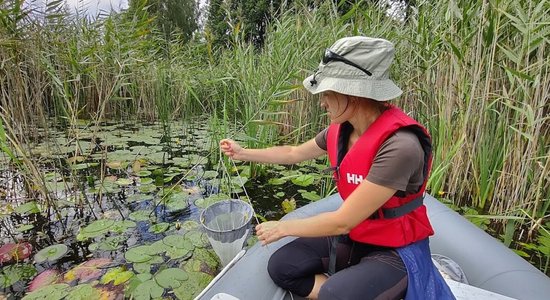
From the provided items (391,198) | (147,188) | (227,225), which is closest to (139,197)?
(147,188)

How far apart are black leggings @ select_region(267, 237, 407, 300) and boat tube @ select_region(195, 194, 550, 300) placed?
0.24 feet

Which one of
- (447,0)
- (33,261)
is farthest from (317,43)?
(33,261)

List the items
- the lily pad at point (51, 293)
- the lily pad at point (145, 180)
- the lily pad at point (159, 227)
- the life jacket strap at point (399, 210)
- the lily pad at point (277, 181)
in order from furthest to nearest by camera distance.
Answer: the lily pad at point (277, 181)
the lily pad at point (145, 180)
the lily pad at point (159, 227)
the lily pad at point (51, 293)
the life jacket strap at point (399, 210)

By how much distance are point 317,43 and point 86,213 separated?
6.75 ft

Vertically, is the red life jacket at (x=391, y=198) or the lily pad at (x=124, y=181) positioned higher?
the red life jacket at (x=391, y=198)

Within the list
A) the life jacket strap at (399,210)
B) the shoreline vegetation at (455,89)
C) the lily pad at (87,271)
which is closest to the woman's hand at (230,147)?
the shoreline vegetation at (455,89)

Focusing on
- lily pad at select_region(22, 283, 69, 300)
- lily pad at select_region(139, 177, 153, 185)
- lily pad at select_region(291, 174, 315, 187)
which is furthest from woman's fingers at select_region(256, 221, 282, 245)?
lily pad at select_region(139, 177, 153, 185)

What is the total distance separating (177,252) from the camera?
1.61m

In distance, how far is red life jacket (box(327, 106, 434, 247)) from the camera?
0.98 m

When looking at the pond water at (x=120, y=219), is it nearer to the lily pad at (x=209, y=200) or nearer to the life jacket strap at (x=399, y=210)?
the lily pad at (x=209, y=200)

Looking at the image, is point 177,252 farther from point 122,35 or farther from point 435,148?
point 435,148

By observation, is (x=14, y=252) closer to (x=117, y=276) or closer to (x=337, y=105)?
(x=117, y=276)

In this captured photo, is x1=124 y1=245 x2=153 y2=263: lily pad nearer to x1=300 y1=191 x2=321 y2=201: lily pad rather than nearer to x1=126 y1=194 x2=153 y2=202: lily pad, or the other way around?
x1=126 y1=194 x2=153 y2=202: lily pad

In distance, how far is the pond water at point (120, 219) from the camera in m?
1.41
